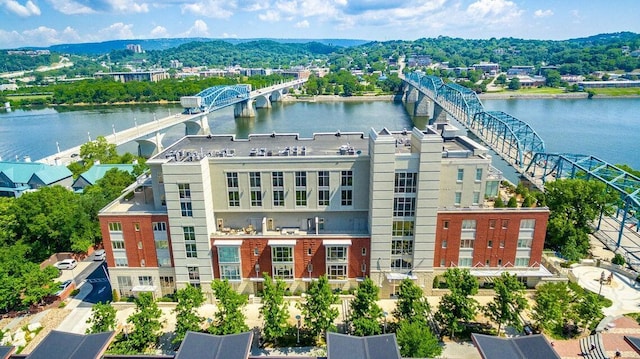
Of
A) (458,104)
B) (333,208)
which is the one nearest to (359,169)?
(333,208)

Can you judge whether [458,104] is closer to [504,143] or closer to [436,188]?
[504,143]

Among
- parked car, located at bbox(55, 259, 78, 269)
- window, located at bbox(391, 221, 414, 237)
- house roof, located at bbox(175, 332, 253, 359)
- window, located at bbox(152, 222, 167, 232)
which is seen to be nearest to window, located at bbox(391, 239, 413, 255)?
window, located at bbox(391, 221, 414, 237)

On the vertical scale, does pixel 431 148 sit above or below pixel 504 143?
above

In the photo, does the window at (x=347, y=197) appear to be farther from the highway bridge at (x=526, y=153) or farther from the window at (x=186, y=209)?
the highway bridge at (x=526, y=153)

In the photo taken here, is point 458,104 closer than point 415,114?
Yes

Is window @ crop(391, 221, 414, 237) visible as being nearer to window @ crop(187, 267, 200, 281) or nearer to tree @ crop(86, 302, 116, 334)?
window @ crop(187, 267, 200, 281)

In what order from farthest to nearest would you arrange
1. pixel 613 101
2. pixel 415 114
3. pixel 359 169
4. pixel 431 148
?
pixel 613 101
pixel 415 114
pixel 359 169
pixel 431 148

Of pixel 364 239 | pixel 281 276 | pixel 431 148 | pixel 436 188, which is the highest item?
pixel 431 148
